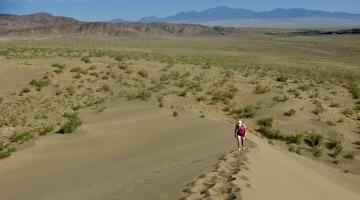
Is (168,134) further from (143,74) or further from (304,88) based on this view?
(304,88)

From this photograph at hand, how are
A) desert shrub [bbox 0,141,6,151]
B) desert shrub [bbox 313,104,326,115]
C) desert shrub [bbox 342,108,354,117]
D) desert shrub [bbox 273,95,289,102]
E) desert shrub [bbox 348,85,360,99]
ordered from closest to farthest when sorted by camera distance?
1. desert shrub [bbox 0,141,6,151]
2. desert shrub [bbox 313,104,326,115]
3. desert shrub [bbox 342,108,354,117]
4. desert shrub [bbox 273,95,289,102]
5. desert shrub [bbox 348,85,360,99]

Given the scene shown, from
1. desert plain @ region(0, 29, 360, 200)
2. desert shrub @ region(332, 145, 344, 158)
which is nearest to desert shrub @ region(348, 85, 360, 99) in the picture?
desert plain @ region(0, 29, 360, 200)

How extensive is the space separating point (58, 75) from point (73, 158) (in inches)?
616

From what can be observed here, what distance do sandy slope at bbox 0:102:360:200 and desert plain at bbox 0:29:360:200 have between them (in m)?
0.05

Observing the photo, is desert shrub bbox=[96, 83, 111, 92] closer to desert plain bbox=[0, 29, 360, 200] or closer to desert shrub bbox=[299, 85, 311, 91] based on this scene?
desert plain bbox=[0, 29, 360, 200]

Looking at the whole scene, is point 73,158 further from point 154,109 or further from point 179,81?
point 179,81

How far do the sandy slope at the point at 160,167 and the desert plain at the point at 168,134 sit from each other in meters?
0.05

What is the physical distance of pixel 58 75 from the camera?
2847cm

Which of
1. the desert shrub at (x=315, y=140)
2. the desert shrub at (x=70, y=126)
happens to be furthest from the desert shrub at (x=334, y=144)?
the desert shrub at (x=70, y=126)

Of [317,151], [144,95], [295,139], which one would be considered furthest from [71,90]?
[317,151]

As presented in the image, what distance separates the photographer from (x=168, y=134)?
16.5m

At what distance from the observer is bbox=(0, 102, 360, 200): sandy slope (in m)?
8.36

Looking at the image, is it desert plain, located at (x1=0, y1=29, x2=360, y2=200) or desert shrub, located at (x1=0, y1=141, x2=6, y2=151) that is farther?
desert shrub, located at (x1=0, y1=141, x2=6, y2=151)

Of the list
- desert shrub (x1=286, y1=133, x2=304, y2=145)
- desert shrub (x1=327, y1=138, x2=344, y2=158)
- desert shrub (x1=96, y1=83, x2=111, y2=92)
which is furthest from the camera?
desert shrub (x1=96, y1=83, x2=111, y2=92)
